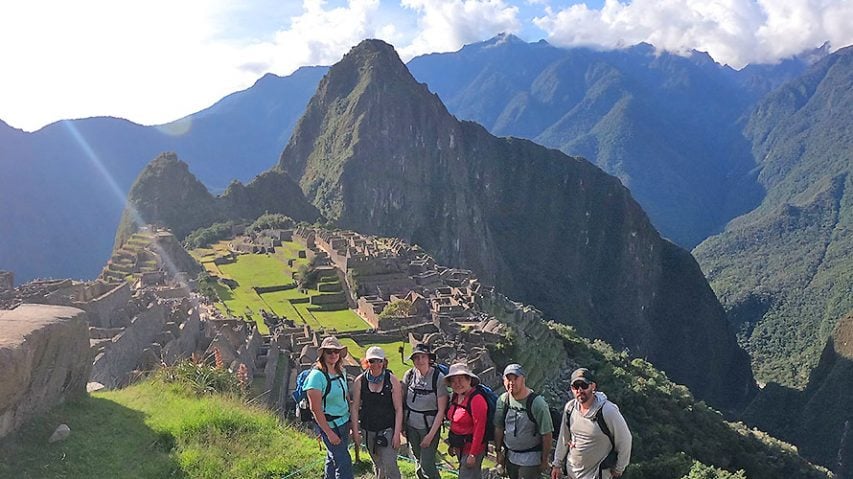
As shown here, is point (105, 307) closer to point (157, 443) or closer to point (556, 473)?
point (157, 443)

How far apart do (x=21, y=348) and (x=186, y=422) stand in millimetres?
2134

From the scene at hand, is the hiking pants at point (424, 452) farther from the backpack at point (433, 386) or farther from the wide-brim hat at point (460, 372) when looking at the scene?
the wide-brim hat at point (460, 372)

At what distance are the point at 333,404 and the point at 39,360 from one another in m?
3.25

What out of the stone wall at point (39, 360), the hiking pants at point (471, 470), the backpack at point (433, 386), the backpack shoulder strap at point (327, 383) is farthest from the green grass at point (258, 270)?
the hiking pants at point (471, 470)

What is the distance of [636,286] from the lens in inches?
5167

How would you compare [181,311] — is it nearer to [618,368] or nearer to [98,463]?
[98,463]

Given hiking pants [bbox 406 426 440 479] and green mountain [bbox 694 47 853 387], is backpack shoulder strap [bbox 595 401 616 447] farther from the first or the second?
green mountain [bbox 694 47 853 387]

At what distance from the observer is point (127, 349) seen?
1508cm

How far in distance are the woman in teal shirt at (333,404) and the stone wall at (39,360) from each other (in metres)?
2.89

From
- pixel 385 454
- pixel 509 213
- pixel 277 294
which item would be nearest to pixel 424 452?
pixel 385 454

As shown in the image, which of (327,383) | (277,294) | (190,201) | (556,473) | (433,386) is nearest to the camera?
(556,473)

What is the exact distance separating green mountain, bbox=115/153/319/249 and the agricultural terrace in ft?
86.5

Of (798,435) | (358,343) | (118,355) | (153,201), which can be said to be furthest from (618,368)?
(153,201)

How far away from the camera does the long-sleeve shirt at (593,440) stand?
20.2ft
